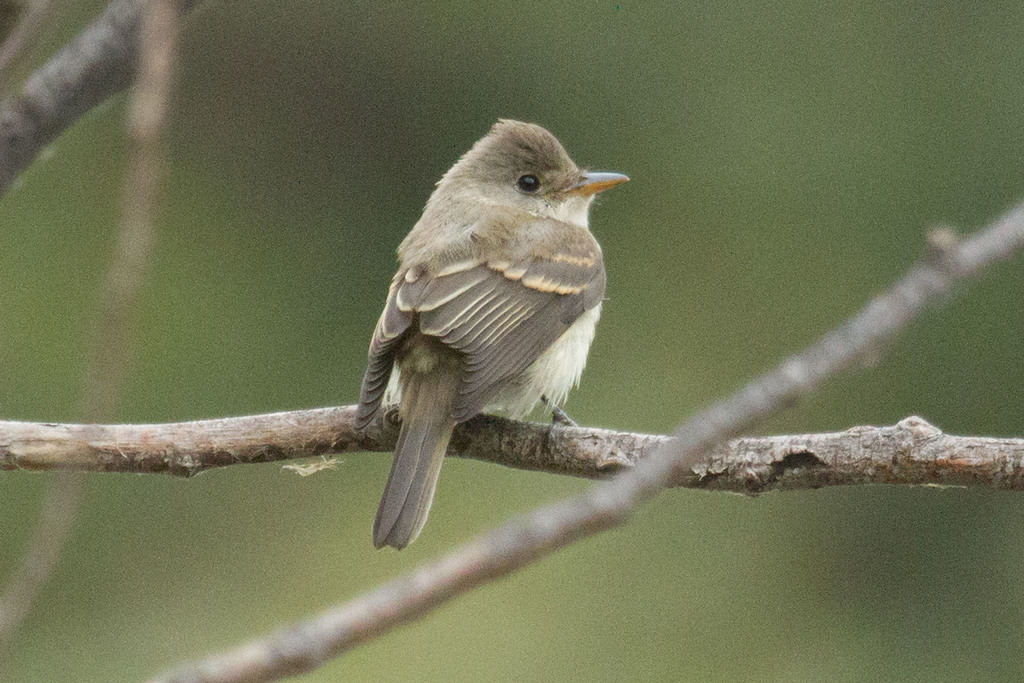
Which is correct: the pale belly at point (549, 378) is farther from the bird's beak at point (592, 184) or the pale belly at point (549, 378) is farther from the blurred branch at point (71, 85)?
the blurred branch at point (71, 85)

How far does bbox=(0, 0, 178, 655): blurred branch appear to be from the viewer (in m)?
1.10

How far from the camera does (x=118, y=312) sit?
110 centimetres

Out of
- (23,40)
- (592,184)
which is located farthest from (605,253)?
(23,40)

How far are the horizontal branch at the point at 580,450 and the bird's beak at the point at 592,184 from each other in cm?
145

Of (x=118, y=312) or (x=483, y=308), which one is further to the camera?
(x=483, y=308)

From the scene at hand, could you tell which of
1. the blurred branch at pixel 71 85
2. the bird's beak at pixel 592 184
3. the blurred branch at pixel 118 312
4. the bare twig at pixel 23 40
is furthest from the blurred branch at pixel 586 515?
the bird's beak at pixel 592 184

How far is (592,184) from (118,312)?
4023 mm

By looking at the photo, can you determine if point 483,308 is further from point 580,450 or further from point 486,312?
point 580,450

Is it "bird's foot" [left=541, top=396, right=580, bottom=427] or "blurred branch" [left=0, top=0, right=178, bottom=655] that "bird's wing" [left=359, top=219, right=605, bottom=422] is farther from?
"blurred branch" [left=0, top=0, right=178, bottom=655]

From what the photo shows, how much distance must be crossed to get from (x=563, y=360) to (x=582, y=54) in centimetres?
437

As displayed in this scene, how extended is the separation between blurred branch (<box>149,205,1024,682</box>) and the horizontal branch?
69.0 inches

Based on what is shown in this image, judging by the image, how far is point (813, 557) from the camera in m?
6.82

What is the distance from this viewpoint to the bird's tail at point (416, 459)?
3588 millimetres

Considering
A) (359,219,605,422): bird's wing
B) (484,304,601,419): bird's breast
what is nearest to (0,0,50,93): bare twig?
(359,219,605,422): bird's wing
